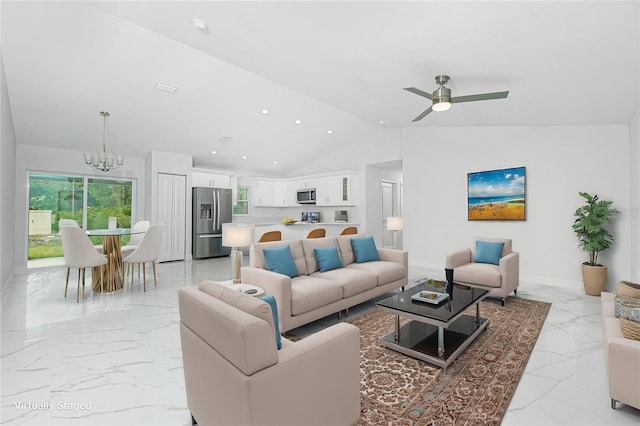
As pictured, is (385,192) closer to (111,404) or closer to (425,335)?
(425,335)

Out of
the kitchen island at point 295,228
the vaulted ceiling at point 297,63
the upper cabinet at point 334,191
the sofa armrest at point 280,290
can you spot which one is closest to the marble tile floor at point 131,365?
the sofa armrest at point 280,290

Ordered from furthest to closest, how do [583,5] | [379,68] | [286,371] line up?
[379,68] < [583,5] < [286,371]

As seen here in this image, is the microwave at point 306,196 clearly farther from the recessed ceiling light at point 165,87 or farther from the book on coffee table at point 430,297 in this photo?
the book on coffee table at point 430,297

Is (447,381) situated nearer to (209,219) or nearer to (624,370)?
(624,370)


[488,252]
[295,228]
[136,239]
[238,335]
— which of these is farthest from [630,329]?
[295,228]

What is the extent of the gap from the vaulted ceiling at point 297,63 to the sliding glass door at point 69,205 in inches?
32.8

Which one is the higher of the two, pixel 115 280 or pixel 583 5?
pixel 583 5

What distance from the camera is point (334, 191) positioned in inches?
317

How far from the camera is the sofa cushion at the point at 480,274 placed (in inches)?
154

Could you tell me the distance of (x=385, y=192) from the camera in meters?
8.58

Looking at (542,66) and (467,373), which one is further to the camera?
(542,66)

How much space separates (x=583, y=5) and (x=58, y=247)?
8.59 metres

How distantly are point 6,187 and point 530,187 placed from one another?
325 inches

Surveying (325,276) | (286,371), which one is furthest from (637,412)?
(325,276)
